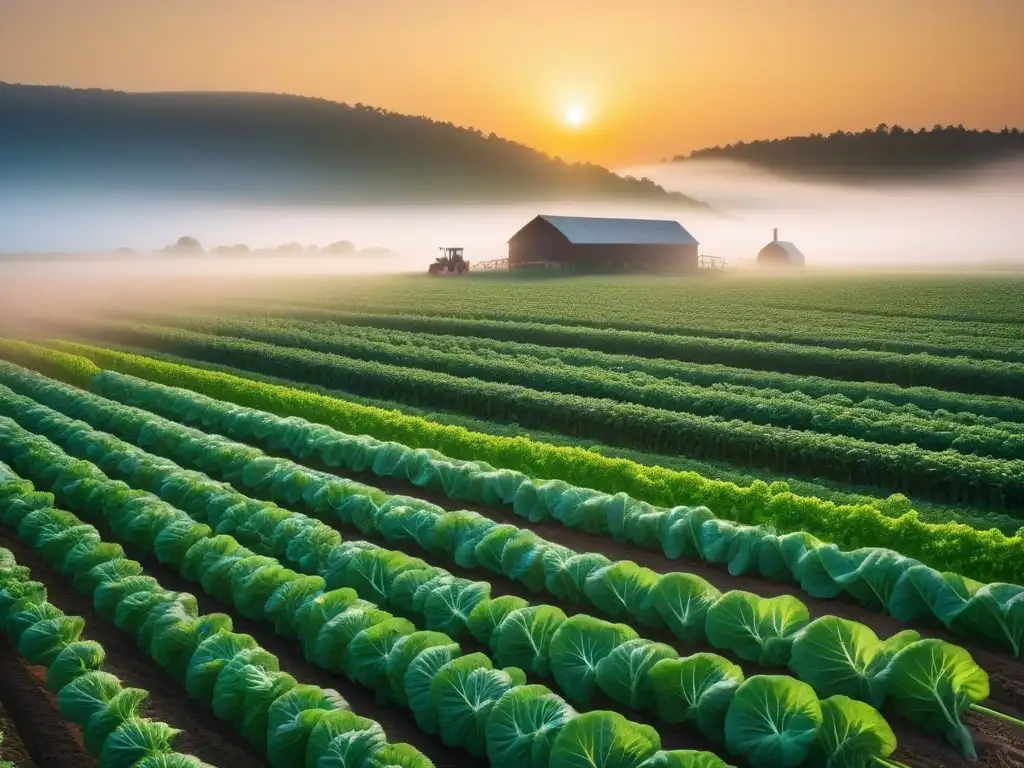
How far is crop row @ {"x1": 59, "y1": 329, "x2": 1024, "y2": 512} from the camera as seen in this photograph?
38.0 ft

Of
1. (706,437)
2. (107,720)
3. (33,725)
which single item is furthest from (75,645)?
(706,437)

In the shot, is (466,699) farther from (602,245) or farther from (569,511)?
(602,245)

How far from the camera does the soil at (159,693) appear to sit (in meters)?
6.07

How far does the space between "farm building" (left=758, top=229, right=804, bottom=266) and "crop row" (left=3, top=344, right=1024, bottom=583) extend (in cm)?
7788

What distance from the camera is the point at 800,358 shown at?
854 inches

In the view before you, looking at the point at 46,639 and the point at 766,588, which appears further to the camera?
the point at 766,588

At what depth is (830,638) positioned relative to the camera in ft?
18.8

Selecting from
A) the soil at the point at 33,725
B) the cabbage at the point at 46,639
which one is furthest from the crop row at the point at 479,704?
the cabbage at the point at 46,639

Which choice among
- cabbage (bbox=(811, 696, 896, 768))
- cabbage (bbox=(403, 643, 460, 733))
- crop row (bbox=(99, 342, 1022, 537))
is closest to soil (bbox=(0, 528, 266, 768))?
cabbage (bbox=(403, 643, 460, 733))

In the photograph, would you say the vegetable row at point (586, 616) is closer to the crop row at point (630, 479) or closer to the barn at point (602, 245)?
the crop row at point (630, 479)

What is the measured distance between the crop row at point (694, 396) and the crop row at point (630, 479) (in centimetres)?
403

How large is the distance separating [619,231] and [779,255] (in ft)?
89.2

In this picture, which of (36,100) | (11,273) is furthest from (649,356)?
(36,100)

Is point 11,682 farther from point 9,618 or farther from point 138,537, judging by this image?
point 138,537
